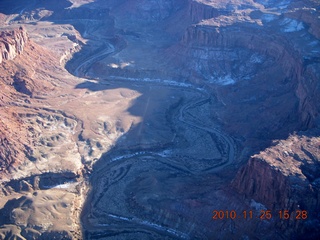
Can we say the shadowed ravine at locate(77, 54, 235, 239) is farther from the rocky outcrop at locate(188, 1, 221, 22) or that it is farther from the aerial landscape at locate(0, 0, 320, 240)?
the rocky outcrop at locate(188, 1, 221, 22)

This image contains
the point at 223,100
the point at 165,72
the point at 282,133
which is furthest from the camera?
the point at 165,72

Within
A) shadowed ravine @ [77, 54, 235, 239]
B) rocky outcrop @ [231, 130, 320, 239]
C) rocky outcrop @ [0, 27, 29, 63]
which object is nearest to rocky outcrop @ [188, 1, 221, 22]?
shadowed ravine @ [77, 54, 235, 239]

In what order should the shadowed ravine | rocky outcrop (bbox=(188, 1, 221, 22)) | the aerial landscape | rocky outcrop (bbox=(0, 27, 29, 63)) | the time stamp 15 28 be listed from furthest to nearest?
rocky outcrop (bbox=(188, 1, 221, 22)) < rocky outcrop (bbox=(0, 27, 29, 63)) < the shadowed ravine < the aerial landscape < the time stamp 15 28

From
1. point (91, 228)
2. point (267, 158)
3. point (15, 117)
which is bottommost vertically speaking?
point (91, 228)

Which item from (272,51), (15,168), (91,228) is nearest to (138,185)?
(91,228)

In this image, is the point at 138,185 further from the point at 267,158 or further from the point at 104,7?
the point at 104,7

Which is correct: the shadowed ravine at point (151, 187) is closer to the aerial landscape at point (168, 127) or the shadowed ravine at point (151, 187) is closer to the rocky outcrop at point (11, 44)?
the aerial landscape at point (168, 127)

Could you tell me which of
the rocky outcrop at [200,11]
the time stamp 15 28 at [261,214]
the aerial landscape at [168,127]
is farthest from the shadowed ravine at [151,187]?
the rocky outcrop at [200,11]
